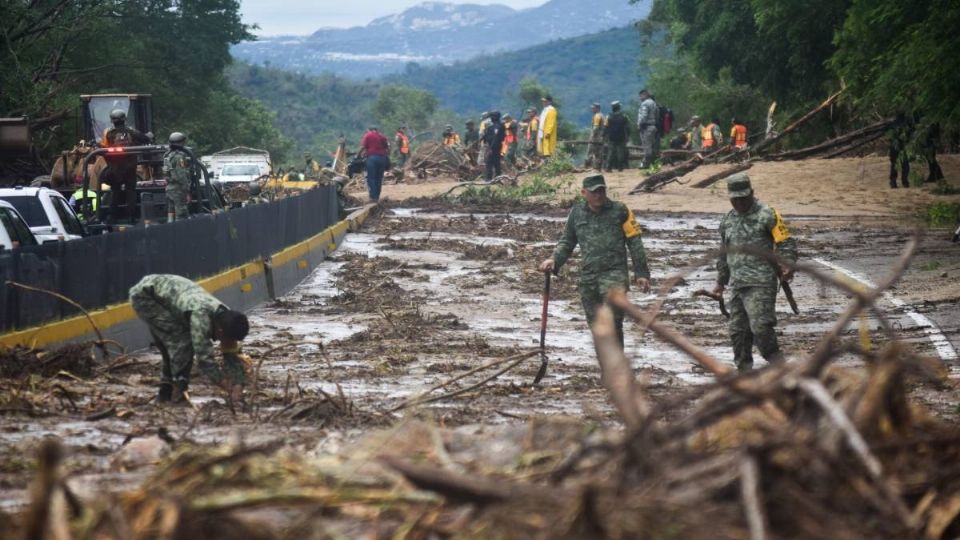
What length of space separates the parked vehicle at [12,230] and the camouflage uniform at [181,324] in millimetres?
5053

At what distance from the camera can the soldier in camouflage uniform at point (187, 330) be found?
11.2m

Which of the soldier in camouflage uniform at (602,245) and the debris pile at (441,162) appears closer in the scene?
the soldier in camouflage uniform at (602,245)

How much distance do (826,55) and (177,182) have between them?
58.4 feet

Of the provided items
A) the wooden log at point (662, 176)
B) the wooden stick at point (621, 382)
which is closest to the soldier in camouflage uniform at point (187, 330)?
the wooden stick at point (621, 382)

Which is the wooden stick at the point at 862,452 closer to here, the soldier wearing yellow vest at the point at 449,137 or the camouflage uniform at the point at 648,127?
the camouflage uniform at the point at 648,127

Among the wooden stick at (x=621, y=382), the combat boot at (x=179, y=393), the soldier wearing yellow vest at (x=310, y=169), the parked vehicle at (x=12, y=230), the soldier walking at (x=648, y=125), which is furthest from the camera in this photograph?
the soldier wearing yellow vest at (x=310, y=169)

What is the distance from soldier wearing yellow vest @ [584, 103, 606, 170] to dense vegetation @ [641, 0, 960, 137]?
3.15 m

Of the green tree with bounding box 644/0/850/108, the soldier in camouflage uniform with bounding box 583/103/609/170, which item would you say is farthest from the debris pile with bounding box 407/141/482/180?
the green tree with bounding box 644/0/850/108

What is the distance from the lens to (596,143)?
148ft

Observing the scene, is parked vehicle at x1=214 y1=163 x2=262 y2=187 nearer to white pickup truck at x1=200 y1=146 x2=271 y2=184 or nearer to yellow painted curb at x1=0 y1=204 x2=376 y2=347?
white pickup truck at x1=200 y1=146 x2=271 y2=184

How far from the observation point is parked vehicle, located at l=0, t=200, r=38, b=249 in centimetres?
1630

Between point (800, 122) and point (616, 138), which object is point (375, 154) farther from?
point (800, 122)

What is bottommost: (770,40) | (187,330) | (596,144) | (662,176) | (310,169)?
(310,169)

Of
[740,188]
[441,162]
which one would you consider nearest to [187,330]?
[740,188]
